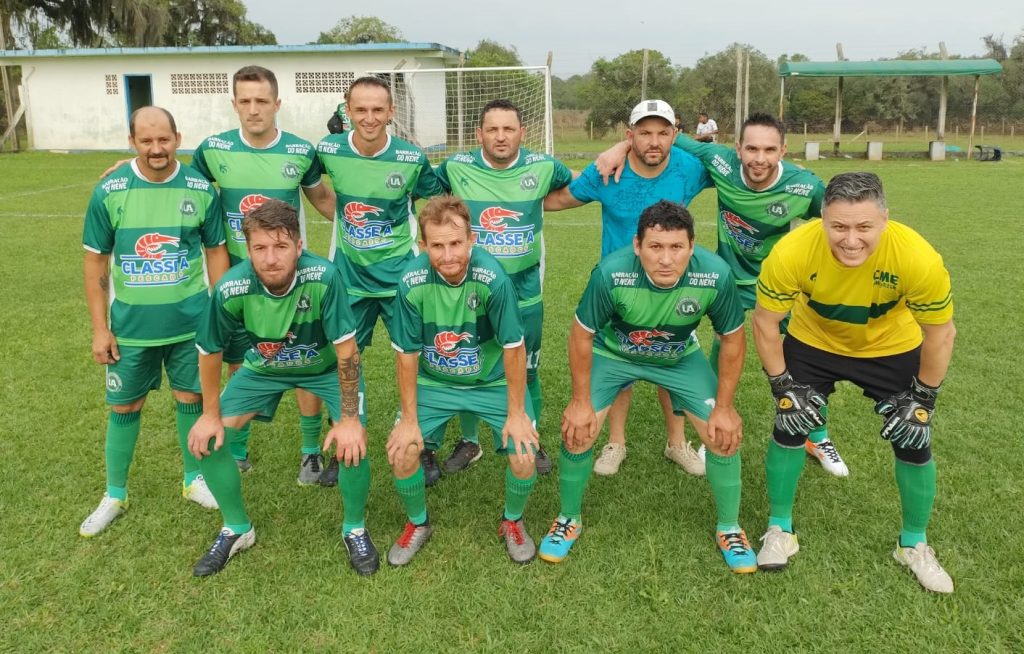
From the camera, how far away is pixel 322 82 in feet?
89.6

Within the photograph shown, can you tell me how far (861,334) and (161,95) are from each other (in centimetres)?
3014

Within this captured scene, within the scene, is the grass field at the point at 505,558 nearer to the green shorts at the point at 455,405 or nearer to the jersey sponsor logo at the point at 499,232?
the green shorts at the point at 455,405

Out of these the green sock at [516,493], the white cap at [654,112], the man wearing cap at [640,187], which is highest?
the white cap at [654,112]

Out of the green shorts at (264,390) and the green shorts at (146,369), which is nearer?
the green shorts at (264,390)

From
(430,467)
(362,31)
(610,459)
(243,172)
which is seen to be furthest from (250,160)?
(362,31)

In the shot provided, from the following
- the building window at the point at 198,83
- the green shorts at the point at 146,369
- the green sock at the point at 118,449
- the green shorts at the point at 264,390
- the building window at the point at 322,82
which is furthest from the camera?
the building window at the point at 198,83

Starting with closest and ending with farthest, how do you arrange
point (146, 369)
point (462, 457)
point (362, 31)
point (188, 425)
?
1. point (146, 369)
2. point (188, 425)
3. point (462, 457)
4. point (362, 31)

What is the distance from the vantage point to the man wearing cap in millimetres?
4117

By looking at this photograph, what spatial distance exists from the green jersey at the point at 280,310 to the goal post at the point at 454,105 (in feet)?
37.9

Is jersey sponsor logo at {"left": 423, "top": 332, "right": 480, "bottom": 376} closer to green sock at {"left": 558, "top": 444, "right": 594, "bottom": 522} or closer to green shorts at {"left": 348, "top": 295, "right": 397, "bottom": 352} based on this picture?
green sock at {"left": 558, "top": 444, "right": 594, "bottom": 522}

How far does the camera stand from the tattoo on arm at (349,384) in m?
3.53

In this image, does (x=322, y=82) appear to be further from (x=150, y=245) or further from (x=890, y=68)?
(x=150, y=245)

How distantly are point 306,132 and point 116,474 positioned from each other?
2568cm

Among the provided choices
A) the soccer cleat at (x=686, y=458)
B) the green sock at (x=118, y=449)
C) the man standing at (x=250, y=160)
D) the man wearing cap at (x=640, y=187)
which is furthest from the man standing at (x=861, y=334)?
the green sock at (x=118, y=449)
